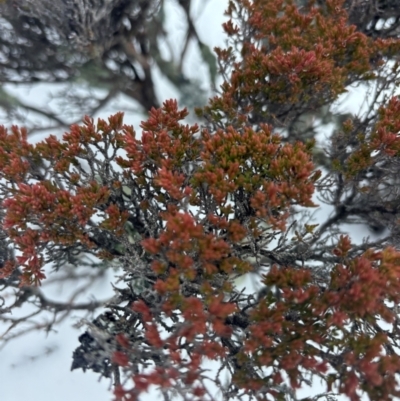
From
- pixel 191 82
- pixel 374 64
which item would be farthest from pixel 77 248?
pixel 191 82

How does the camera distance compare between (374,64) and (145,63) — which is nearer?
(374,64)

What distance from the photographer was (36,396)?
2805 millimetres

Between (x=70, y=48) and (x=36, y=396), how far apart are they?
2545 mm

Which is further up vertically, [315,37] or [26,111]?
[26,111]

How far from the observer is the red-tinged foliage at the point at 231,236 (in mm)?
1540

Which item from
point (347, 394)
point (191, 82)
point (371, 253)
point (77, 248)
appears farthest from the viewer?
point (191, 82)

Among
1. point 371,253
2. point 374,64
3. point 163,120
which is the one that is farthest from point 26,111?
point 371,253

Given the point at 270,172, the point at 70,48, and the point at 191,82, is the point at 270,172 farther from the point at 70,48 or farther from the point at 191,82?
the point at 191,82

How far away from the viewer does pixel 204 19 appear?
16.2 feet

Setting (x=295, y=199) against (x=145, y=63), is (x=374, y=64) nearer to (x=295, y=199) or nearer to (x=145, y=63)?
(x=295, y=199)

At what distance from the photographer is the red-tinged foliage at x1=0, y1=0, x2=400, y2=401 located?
1540 mm

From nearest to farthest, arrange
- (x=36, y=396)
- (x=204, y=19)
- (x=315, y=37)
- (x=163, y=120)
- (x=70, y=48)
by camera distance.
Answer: (x=163, y=120), (x=315, y=37), (x=36, y=396), (x=70, y=48), (x=204, y=19)

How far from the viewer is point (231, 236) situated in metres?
1.71

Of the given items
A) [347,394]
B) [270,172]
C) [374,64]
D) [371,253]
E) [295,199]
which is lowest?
[347,394]
